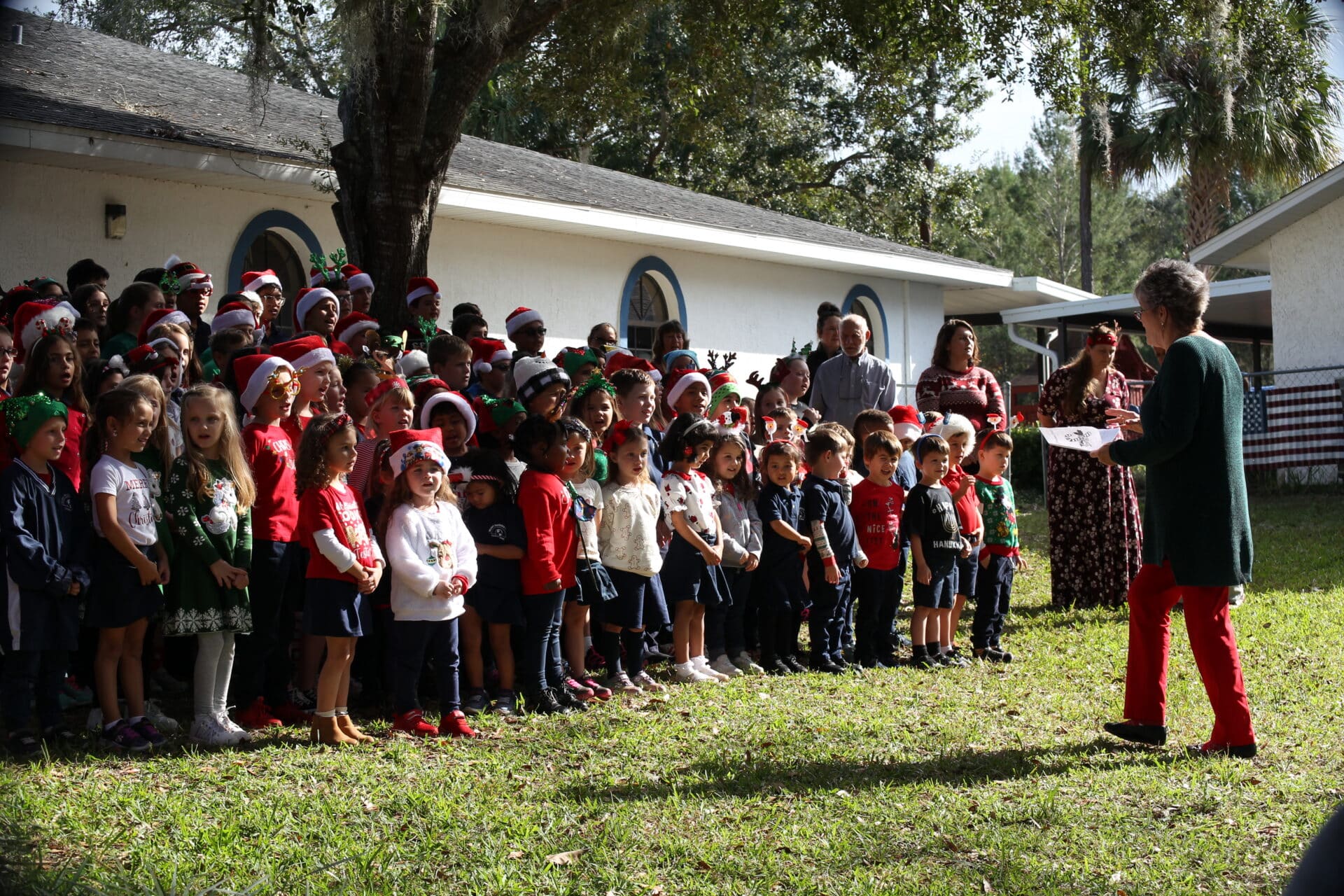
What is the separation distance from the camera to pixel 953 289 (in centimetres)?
2144

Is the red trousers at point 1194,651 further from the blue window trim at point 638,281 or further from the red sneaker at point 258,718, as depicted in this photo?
the blue window trim at point 638,281

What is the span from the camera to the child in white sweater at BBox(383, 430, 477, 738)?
5699mm

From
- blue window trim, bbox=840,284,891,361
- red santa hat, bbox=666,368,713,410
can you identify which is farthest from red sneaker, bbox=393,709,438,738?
blue window trim, bbox=840,284,891,361

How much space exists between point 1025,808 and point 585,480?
2.88m

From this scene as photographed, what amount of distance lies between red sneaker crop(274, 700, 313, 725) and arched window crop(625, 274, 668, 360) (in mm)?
9980

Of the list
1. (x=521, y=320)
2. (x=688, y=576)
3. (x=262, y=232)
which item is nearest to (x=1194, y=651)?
(x=688, y=576)

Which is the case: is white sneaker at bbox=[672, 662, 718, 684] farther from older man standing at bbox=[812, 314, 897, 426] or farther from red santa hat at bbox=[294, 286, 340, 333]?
red santa hat at bbox=[294, 286, 340, 333]

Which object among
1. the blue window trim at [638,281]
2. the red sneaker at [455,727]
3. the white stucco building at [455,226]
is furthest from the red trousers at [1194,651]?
the blue window trim at [638,281]

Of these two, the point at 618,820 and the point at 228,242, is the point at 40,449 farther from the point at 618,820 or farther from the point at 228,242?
the point at 228,242

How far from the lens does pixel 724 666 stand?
24.3 feet

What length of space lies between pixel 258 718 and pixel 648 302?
10894mm

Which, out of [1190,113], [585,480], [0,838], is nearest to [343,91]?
[585,480]

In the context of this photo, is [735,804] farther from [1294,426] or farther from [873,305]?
[1294,426]

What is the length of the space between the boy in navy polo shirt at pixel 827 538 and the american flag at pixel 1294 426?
39.8 feet
